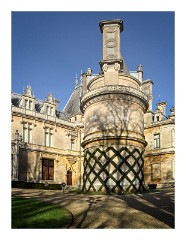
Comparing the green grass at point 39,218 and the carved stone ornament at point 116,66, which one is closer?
the green grass at point 39,218

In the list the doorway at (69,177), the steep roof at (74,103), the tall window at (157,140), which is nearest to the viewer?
the tall window at (157,140)

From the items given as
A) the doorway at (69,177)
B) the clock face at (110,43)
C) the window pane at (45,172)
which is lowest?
the doorway at (69,177)

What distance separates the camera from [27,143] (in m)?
28.6

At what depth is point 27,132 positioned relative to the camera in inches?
1155

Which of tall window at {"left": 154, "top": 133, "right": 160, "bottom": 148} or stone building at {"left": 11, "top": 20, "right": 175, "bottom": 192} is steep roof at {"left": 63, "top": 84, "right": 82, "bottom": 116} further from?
tall window at {"left": 154, "top": 133, "right": 160, "bottom": 148}

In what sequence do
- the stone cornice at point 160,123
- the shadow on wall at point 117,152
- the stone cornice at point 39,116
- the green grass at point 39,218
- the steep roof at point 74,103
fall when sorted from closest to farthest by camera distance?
1. the green grass at point 39,218
2. the shadow on wall at point 117,152
3. the stone cornice at point 39,116
4. the stone cornice at point 160,123
5. the steep roof at point 74,103

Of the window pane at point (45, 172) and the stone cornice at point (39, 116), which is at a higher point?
the stone cornice at point (39, 116)

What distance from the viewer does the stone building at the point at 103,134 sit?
1817 cm

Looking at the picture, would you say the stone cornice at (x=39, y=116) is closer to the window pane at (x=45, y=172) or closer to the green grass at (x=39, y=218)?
the window pane at (x=45, y=172)

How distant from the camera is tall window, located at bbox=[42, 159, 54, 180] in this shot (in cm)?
2996

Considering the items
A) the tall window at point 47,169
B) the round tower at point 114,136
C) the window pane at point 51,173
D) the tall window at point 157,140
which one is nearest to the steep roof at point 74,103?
the tall window at point 47,169

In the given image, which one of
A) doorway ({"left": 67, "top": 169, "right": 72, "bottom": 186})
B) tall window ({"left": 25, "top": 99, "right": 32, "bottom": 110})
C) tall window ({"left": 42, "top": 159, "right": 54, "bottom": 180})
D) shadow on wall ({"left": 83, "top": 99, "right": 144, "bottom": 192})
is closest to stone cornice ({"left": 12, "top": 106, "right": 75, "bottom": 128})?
tall window ({"left": 25, "top": 99, "right": 32, "bottom": 110})
